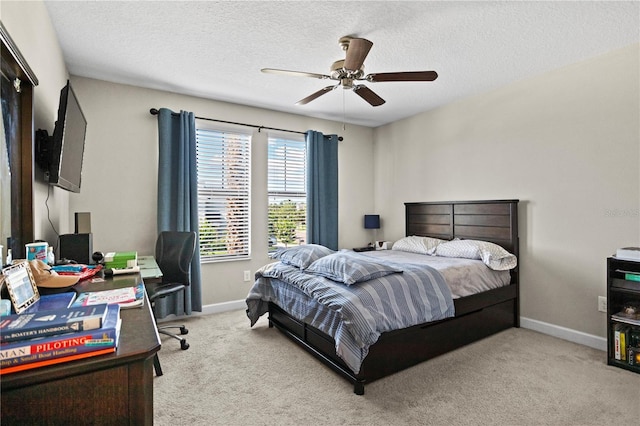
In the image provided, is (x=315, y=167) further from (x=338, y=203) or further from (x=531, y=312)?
(x=531, y=312)

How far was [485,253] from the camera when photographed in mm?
3393

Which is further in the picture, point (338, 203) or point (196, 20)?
point (338, 203)

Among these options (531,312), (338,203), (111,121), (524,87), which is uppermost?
(524,87)

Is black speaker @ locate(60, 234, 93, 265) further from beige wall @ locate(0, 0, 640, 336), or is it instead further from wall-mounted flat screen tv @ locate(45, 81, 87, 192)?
wall-mounted flat screen tv @ locate(45, 81, 87, 192)

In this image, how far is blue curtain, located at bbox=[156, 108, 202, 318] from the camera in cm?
369

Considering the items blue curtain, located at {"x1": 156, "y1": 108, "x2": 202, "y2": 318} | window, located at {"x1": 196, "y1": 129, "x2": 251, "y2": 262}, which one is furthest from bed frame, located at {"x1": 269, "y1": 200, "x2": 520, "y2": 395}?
window, located at {"x1": 196, "y1": 129, "x2": 251, "y2": 262}

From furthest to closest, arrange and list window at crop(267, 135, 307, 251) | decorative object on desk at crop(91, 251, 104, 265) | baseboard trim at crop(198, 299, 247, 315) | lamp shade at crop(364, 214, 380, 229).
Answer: lamp shade at crop(364, 214, 380, 229) < window at crop(267, 135, 307, 251) < baseboard trim at crop(198, 299, 247, 315) < decorative object on desk at crop(91, 251, 104, 265)

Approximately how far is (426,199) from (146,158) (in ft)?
11.8

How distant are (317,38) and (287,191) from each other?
237 cm

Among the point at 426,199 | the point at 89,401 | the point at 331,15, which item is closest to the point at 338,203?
the point at 426,199

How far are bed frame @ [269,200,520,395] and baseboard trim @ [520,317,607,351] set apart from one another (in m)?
0.12

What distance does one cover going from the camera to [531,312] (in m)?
3.51

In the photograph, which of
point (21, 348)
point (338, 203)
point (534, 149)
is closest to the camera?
point (21, 348)

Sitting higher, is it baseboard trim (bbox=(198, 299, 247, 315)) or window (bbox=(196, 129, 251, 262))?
window (bbox=(196, 129, 251, 262))
